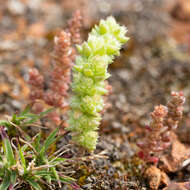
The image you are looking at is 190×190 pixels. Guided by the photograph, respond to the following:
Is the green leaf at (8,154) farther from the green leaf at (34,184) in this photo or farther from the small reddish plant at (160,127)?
the small reddish plant at (160,127)

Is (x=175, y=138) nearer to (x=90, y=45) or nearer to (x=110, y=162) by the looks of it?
(x=110, y=162)

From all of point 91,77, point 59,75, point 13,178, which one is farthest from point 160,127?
point 13,178

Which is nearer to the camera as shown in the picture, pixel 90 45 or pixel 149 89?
pixel 90 45

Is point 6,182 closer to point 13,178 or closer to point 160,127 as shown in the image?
point 13,178

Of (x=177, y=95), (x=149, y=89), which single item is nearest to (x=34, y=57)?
(x=149, y=89)

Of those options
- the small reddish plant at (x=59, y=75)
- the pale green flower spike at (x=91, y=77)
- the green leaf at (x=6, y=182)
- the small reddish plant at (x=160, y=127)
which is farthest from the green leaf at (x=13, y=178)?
the small reddish plant at (x=160, y=127)

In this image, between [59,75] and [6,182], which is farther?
[59,75]
